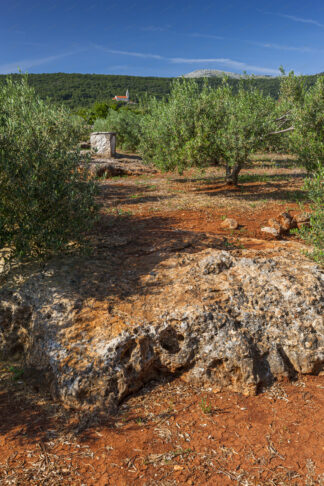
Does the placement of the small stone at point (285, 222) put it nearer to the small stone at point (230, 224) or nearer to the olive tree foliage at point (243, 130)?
the small stone at point (230, 224)

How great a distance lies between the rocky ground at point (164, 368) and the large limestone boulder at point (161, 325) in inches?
0.7

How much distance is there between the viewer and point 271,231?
965cm

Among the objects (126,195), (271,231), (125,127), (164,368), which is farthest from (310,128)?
(125,127)

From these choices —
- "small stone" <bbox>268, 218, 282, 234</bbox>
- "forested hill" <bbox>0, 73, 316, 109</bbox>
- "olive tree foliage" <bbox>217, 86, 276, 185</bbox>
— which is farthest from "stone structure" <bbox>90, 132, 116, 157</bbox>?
"forested hill" <bbox>0, 73, 316, 109</bbox>

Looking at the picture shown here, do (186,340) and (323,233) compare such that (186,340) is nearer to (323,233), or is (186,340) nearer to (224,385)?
(224,385)

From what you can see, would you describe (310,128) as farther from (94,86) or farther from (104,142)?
(94,86)

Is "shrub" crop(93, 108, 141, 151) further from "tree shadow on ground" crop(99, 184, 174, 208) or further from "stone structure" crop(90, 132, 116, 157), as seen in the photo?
"tree shadow on ground" crop(99, 184, 174, 208)

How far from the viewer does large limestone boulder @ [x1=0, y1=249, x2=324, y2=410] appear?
483cm

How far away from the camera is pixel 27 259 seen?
6.37 metres

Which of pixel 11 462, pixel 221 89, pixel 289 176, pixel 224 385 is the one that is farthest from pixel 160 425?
pixel 289 176

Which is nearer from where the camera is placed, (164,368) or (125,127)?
(164,368)

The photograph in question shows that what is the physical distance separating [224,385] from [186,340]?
2.89 ft

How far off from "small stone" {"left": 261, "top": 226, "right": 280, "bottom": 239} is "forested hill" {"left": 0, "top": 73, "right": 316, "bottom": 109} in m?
83.2

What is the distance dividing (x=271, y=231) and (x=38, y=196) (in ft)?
21.4
